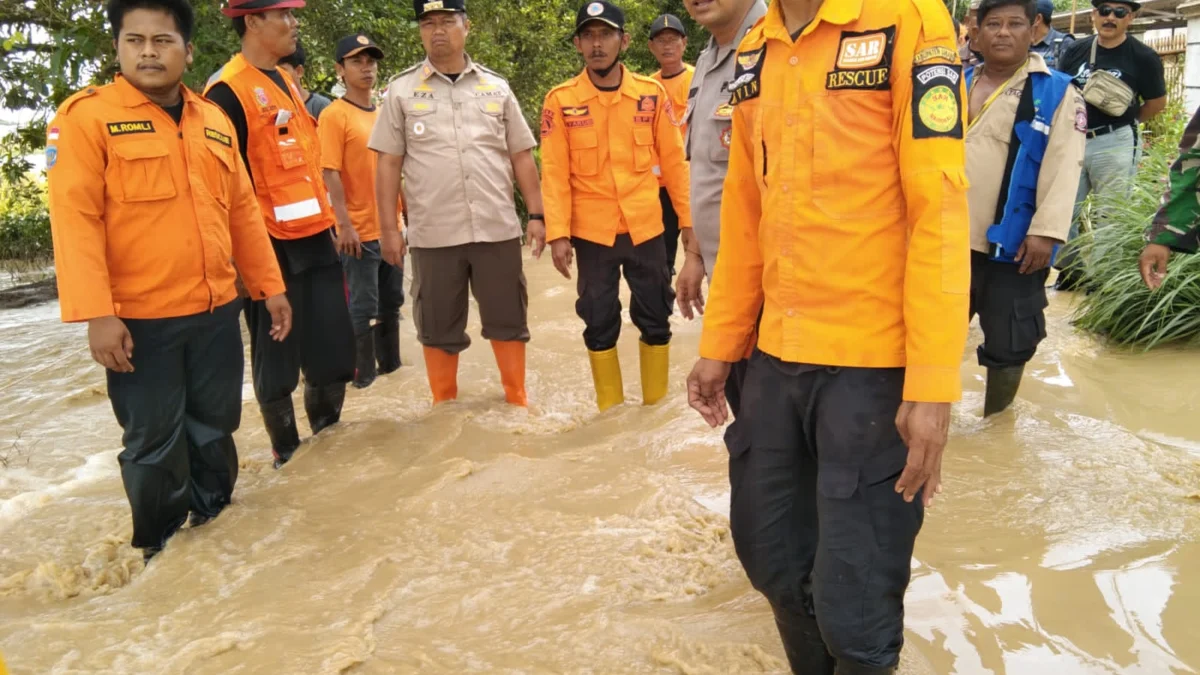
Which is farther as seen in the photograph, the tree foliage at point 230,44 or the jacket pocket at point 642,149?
the tree foliage at point 230,44

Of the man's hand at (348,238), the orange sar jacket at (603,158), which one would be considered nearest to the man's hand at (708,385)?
the orange sar jacket at (603,158)

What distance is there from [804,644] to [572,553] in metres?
1.13

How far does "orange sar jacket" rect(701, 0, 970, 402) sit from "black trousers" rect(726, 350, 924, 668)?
0.21 feet

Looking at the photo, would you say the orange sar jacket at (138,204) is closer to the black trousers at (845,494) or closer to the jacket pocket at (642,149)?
the jacket pocket at (642,149)

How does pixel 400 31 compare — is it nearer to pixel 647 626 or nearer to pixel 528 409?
pixel 528 409

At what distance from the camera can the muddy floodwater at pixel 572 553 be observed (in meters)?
2.58

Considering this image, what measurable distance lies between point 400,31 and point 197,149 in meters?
5.76

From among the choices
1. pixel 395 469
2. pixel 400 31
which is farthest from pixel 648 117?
pixel 400 31

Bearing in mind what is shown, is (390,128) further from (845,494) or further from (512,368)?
(845,494)

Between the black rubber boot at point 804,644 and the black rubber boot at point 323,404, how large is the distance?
3064mm

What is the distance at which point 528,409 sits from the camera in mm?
5195

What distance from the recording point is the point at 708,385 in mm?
2375

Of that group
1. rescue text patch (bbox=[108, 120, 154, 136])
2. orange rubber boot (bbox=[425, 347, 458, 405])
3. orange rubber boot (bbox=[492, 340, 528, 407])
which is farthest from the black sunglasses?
rescue text patch (bbox=[108, 120, 154, 136])

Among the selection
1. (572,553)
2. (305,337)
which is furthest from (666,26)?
(572,553)
